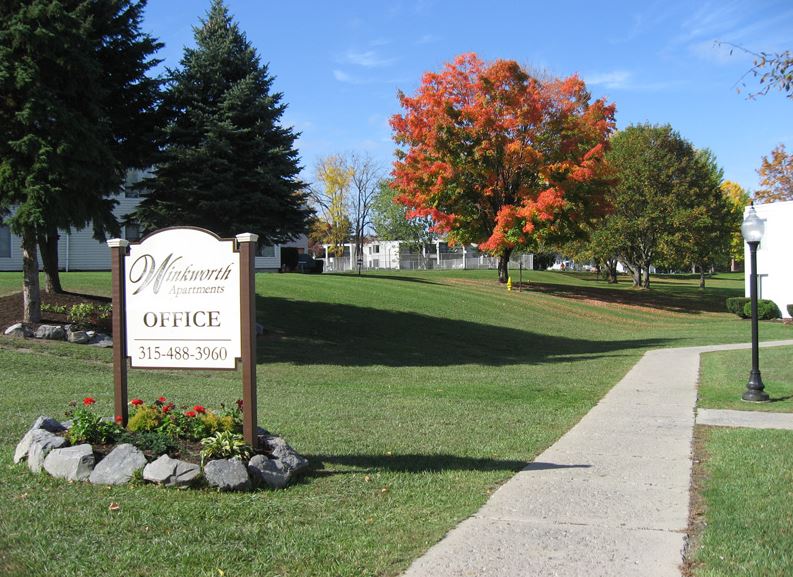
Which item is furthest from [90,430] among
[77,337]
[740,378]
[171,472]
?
[740,378]

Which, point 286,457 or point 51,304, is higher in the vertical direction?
point 51,304

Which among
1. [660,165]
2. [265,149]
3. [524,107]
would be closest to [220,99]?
[265,149]

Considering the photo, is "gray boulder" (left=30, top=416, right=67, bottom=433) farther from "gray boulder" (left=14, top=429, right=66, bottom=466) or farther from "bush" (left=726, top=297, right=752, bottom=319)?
"bush" (left=726, top=297, right=752, bottom=319)

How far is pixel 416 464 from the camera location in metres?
7.11

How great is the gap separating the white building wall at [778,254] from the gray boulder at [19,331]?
2882 centimetres

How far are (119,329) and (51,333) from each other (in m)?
10.8

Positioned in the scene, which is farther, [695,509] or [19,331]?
[19,331]

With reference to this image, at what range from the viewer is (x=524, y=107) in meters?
36.5

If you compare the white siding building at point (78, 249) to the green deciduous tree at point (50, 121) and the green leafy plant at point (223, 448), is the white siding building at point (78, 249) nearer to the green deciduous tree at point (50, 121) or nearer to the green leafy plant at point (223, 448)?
the green deciduous tree at point (50, 121)

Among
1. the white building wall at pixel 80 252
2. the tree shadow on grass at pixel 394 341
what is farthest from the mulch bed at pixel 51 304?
the white building wall at pixel 80 252

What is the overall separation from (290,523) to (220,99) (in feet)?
56.5

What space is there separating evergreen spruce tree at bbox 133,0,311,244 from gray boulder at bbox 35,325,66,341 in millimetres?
4758

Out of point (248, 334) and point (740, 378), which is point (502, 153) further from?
point (248, 334)

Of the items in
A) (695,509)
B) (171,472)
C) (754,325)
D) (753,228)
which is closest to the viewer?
(695,509)
